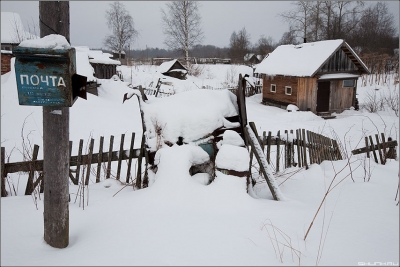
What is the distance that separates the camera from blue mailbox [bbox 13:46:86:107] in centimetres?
188

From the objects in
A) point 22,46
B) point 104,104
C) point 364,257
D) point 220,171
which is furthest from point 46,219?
point 104,104

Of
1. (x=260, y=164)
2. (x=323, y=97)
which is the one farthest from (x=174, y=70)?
(x=260, y=164)

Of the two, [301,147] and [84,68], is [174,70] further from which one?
[301,147]

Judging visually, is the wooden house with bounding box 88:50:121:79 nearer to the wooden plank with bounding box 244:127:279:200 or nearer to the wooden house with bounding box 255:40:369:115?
the wooden house with bounding box 255:40:369:115

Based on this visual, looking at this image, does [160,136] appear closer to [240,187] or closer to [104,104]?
[240,187]

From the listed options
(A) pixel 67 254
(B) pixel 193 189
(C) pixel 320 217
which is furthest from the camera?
(B) pixel 193 189

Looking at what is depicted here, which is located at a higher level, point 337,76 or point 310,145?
point 337,76

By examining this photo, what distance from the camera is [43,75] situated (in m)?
1.92

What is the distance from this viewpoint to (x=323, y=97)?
17.3m

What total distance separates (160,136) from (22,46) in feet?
6.22

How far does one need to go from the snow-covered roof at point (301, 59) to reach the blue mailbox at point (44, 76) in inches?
587

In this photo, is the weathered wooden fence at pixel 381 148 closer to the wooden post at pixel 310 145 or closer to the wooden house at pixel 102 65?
the wooden post at pixel 310 145

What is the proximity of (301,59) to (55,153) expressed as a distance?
56.2ft

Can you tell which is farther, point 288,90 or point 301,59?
point 288,90
